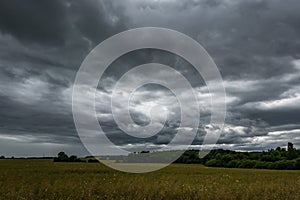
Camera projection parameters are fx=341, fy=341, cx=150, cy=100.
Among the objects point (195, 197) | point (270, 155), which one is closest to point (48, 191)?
point (195, 197)

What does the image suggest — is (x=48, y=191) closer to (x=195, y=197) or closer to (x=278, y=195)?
(x=195, y=197)

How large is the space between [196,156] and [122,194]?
260ft

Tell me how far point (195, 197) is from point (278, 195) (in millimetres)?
4108

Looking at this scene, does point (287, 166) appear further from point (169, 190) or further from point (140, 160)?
point (169, 190)

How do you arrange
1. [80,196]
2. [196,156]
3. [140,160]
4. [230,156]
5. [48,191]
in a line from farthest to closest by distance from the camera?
[196,156] < [140,160] < [230,156] < [48,191] < [80,196]

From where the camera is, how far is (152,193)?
14.1 m

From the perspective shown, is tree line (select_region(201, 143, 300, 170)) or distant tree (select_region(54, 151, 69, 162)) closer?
tree line (select_region(201, 143, 300, 170))

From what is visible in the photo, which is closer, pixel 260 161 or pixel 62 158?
pixel 260 161

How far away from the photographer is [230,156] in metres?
77.7

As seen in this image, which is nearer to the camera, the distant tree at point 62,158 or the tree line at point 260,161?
the tree line at point 260,161

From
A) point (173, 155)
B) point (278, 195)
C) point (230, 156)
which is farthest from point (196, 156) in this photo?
point (278, 195)

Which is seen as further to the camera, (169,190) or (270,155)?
(270,155)

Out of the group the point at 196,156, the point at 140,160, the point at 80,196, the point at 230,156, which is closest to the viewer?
the point at 80,196

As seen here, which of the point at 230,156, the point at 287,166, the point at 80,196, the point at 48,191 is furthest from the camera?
the point at 230,156
